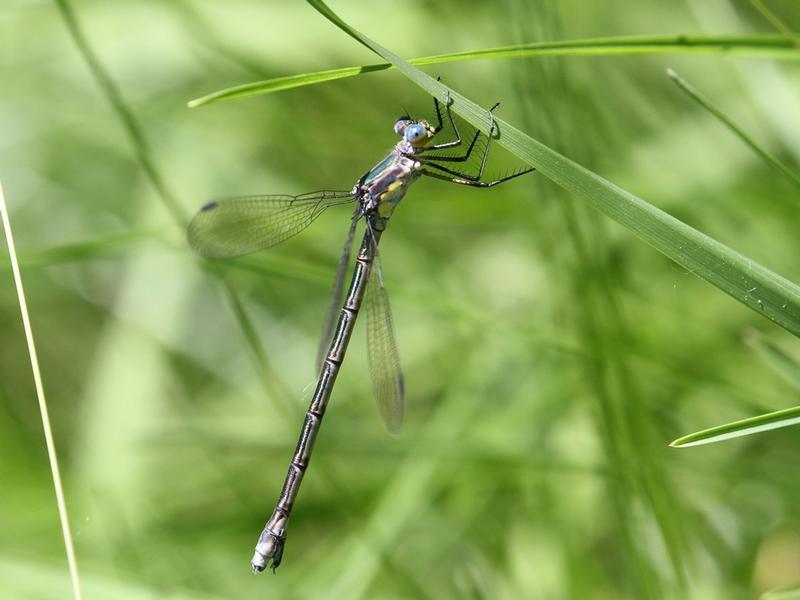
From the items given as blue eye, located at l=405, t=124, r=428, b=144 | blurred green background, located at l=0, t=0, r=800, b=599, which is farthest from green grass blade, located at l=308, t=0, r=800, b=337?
blue eye, located at l=405, t=124, r=428, b=144

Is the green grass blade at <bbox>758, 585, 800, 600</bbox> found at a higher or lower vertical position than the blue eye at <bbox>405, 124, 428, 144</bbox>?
lower

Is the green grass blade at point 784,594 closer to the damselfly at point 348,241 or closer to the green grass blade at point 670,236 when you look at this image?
the green grass blade at point 670,236

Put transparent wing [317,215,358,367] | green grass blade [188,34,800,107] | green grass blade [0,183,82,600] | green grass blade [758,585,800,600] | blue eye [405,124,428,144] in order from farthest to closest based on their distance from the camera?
1. transparent wing [317,215,358,367]
2. blue eye [405,124,428,144]
3. green grass blade [0,183,82,600]
4. green grass blade [758,585,800,600]
5. green grass blade [188,34,800,107]

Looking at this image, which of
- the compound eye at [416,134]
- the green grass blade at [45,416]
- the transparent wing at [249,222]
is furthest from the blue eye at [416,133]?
the green grass blade at [45,416]

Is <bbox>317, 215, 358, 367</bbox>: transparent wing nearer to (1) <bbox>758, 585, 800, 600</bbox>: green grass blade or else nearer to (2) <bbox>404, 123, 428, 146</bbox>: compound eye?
(2) <bbox>404, 123, 428, 146</bbox>: compound eye

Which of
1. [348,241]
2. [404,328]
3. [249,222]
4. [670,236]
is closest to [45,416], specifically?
[249,222]

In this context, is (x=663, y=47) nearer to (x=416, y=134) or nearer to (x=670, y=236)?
(x=670, y=236)
